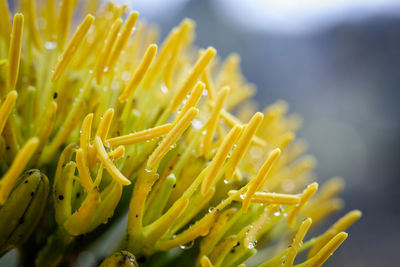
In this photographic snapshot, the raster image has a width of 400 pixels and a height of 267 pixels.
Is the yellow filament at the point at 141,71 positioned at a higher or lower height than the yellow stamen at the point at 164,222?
higher

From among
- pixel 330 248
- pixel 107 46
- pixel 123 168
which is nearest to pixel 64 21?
pixel 107 46

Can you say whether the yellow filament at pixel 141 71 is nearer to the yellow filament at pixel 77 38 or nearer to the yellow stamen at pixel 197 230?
the yellow filament at pixel 77 38

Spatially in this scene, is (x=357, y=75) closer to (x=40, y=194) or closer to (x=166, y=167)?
(x=166, y=167)

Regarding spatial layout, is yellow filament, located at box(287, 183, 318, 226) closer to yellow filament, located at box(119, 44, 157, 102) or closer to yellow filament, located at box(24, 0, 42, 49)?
yellow filament, located at box(119, 44, 157, 102)

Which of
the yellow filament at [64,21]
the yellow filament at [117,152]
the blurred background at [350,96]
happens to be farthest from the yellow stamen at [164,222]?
the blurred background at [350,96]

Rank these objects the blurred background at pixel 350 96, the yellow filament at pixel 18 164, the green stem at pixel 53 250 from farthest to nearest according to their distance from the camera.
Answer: the blurred background at pixel 350 96, the green stem at pixel 53 250, the yellow filament at pixel 18 164

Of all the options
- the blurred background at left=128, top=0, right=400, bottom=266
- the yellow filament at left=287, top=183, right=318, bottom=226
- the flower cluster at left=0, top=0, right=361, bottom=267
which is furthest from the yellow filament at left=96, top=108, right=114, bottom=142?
the blurred background at left=128, top=0, right=400, bottom=266
